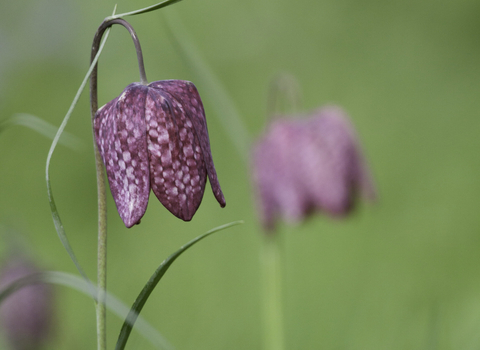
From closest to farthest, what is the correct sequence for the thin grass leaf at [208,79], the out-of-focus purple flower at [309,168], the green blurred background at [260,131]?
1. the thin grass leaf at [208,79]
2. the out-of-focus purple flower at [309,168]
3. the green blurred background at [260,131]

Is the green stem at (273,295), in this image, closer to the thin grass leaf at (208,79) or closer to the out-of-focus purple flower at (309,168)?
the out-of-focus purple flower at (309,168)

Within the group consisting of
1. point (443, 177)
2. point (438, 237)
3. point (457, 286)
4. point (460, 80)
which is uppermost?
point (460, 80)

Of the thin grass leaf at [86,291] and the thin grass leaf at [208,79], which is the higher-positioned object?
the thin grass leaf at [208,79]

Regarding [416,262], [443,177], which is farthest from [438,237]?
[443,177]

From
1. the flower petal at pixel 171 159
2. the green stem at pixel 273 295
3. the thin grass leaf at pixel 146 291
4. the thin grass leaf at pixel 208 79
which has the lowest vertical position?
the green stem at pixel 273 295

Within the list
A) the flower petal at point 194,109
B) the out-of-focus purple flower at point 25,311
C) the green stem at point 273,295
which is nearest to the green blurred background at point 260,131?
the green stem at point 273,295

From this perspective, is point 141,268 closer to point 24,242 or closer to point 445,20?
point 24,242
